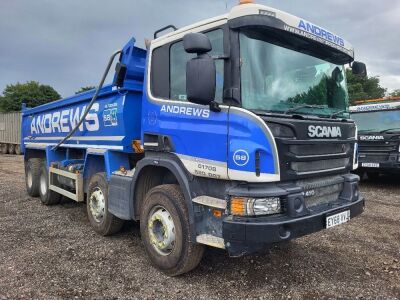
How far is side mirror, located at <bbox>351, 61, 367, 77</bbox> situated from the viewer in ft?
15.9

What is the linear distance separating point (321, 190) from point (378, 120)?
23.9 feet

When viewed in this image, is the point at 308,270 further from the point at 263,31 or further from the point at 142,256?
the point at 263,31

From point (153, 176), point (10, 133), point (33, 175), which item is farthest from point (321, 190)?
point (10, 133)

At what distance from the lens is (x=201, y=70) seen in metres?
3.19

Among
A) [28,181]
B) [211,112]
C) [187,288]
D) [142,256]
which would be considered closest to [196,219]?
[187,288]

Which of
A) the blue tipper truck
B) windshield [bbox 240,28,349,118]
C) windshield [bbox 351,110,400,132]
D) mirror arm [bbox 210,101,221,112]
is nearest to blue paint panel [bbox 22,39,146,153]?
the blue tipper truck

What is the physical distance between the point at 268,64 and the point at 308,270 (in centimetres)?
232

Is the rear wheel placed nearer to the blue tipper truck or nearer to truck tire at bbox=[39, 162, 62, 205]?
truck tire at bbox=[39, 162, 62, 205]

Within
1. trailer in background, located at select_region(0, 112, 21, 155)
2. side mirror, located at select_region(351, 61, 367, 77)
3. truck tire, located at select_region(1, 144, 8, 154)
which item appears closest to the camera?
side mirror, located at select_region(351, 61, 367, 77)

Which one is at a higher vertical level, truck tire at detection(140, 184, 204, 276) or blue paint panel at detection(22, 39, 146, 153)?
blue paint panel at detection(22, 39, 146, 153)

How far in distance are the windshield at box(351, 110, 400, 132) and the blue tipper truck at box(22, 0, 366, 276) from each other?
557 cm

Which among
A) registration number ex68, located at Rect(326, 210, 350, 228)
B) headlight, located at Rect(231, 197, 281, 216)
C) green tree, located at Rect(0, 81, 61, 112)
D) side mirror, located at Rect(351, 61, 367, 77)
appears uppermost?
green tree, located at Rect(0, 81, 61, 112)

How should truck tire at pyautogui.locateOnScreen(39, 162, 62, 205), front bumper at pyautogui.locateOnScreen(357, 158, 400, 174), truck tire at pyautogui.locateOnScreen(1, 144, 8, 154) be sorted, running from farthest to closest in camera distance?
truck tire at pyautogui.locateOnScreen(1, 144, 8, 154) → front bumper at pyautogui.locateOnScreen(357, 158, 400, 174) → truck tire at pyautogui.locateOnScreen(39, 162, 62, 205)

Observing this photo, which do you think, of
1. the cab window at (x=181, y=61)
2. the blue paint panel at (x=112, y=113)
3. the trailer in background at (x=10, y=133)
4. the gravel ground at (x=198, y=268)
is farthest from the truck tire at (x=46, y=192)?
the trailer in background at (x=10, y=133)
